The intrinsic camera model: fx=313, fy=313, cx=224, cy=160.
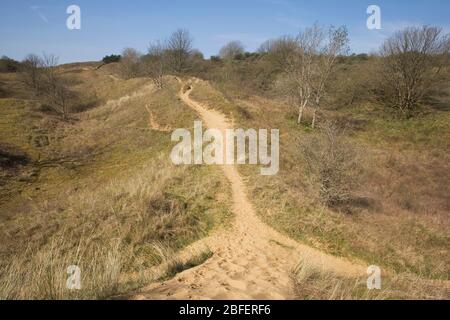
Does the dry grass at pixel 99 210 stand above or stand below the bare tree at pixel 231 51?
below

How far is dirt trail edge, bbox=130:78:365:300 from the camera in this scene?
6305 mm

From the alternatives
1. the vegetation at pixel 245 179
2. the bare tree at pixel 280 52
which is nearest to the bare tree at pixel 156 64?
the vegetation at pixel 245 179

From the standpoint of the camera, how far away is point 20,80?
187ft

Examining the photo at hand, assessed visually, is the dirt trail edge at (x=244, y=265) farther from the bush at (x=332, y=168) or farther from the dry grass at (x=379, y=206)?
the bush at (x=332, y=168)

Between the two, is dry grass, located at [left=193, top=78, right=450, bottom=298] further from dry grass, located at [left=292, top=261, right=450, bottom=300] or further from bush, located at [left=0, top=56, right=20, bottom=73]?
bush, located at [left=0, top=56, right=20, bottom=73]

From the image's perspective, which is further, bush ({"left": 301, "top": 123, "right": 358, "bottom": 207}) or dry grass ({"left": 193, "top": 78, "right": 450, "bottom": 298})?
bush ({"left": 301, "top": 123, "right": 358, "bottom": 207})

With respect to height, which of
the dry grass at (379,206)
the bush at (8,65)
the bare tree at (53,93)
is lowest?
the dry grass at (379,206)

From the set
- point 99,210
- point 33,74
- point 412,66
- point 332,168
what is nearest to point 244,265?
point 99,210

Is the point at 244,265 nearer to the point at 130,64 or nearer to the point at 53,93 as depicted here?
the point at 53,93

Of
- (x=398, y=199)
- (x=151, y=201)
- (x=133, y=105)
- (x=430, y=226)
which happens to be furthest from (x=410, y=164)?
(x=133, y=105)

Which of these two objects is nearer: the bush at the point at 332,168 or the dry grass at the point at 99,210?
the dry grass at the point at 99,210

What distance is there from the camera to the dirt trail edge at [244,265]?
630cm

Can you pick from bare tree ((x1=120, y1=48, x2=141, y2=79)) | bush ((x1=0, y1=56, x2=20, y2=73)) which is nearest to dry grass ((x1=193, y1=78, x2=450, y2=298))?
bare tree ((x1=120, y1=48, x2=141, y2=79))

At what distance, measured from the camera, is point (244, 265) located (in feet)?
29.7
